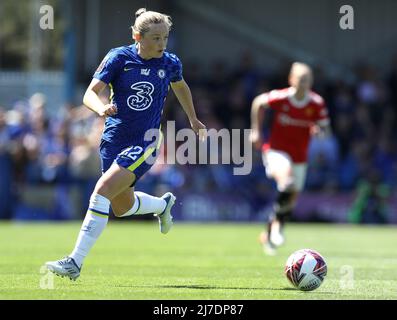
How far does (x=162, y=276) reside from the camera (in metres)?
9.05

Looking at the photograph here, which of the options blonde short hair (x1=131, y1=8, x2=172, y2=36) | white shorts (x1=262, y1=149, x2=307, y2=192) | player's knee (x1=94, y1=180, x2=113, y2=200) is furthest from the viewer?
white shorts (x1=262, y1=149, x2=307, y2=192)

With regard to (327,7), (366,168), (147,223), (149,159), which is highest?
(327,7)

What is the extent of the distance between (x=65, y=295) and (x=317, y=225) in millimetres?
14222

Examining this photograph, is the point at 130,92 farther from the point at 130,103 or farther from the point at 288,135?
the point at 288,135

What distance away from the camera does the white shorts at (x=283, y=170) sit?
43.0 feet

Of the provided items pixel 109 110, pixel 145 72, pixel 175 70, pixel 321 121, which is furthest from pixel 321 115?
pixel 109 110

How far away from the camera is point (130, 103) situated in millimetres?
8562

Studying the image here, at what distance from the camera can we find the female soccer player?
27.0 feet

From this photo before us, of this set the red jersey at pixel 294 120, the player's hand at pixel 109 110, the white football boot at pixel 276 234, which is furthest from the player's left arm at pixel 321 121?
the player's hand at pixel 109 110

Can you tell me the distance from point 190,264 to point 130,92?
2.78 m

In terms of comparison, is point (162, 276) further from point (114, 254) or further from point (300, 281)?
point (114, 254)

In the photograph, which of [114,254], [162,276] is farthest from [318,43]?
[162,276]

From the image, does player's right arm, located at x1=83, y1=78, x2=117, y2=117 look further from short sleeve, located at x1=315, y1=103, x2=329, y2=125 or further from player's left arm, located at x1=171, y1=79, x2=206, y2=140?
short sleeve, located at x1=315, y1=103, x2=329, y2=125

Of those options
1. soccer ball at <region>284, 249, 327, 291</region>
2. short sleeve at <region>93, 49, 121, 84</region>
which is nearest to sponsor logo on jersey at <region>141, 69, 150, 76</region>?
short sleeve at <region>93, 49, 121, 84</region>
